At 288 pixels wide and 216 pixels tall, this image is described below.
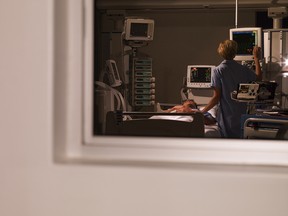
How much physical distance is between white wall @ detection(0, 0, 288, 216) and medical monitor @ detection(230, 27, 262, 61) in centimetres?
364

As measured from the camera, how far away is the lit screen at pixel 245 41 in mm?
4242

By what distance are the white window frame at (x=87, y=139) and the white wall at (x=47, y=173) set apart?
3 cm

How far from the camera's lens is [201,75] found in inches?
193

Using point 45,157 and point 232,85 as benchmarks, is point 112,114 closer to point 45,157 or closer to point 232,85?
point 232,85

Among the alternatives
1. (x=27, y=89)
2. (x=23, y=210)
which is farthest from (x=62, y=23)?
(x=23, y=210)

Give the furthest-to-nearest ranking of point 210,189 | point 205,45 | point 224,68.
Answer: point 205,45 → point 224,68 → point 210,189

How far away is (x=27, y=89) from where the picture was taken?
32.0 inches

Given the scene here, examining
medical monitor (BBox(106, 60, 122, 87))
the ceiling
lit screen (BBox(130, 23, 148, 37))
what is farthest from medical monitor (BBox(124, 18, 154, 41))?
the ceiling

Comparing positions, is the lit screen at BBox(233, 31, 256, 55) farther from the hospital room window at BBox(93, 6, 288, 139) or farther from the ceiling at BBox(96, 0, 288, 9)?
the ceiling at BBox(96, 0, 288, 9)

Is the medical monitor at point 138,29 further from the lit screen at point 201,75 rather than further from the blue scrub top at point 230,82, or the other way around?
the blue scrub top at point 230,82

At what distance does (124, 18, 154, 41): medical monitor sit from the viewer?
4418 mm

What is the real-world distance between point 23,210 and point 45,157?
0.39 ft

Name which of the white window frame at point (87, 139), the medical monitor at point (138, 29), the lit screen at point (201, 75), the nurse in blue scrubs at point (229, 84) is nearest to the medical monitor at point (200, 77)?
the lit screen at point (201, 75)

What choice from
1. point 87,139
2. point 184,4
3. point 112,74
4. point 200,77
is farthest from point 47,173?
point 184,4
